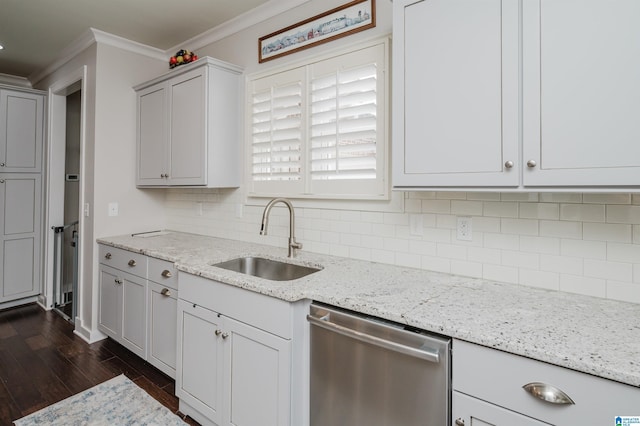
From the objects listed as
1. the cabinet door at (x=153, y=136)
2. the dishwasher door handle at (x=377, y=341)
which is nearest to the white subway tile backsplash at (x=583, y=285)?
the dishwasher door handle at (x=377, y=341)

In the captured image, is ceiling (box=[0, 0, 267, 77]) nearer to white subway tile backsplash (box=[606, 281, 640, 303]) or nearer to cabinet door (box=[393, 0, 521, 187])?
cabinet door (box=[393, 0, 521, 187])

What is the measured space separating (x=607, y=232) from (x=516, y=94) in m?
0.68

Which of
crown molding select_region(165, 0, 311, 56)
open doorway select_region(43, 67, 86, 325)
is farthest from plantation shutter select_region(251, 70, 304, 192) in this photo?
open doorway select_region(43, 67, 86, 325)

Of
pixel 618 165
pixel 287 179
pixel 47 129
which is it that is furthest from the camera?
pixel 47 129

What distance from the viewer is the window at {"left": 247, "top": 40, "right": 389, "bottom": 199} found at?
6.68 feet

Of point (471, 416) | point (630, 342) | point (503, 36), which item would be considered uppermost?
point (503, 36)

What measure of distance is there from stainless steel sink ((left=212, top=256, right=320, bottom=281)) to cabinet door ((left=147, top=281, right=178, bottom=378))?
418 mm

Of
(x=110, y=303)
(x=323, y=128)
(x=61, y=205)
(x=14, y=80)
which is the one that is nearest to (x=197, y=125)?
(x=323, y=128)

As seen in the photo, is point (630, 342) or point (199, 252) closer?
point (630, 342)

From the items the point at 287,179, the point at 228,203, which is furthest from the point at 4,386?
the point at 287,179

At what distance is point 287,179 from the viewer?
2.50 m

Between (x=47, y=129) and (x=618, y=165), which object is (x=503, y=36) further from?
(x=47, y=129)

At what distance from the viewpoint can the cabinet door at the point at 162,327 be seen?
231 cm

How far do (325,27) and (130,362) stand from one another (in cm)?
284
